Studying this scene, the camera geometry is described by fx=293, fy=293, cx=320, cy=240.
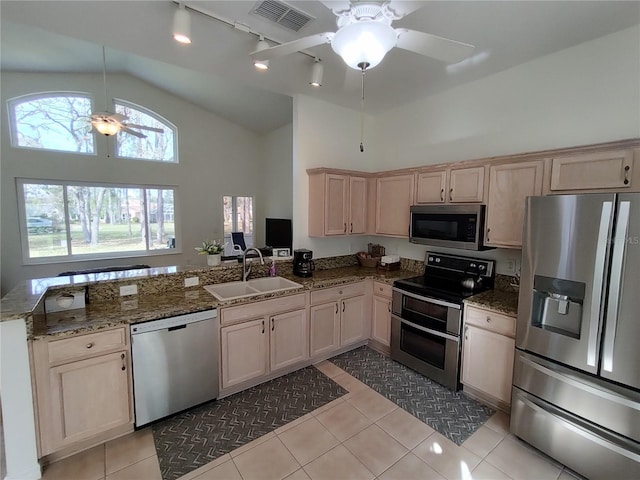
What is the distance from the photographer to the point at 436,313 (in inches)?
108

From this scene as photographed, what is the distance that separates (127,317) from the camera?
2045 millimetres

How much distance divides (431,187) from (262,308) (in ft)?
6.99

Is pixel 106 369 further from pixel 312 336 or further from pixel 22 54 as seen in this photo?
pixel 22 54

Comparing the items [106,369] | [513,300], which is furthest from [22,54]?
[513,300]

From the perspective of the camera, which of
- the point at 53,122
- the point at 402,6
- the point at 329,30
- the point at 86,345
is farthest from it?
the point at 53,122

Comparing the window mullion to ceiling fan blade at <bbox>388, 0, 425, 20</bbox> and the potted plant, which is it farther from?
ceiling fan blade at <bbox>388, 0, 425, 20</bbox>

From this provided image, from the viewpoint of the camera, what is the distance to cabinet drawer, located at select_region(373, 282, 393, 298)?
3.26 metres

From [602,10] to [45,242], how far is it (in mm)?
8073

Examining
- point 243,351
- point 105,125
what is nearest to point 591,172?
point 243,351

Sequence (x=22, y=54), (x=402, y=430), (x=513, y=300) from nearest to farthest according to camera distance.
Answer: (x=402, y=430)
(x=513, y=300)
(x=22, y=54)

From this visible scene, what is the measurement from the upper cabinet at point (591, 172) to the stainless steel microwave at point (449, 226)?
0.58 m

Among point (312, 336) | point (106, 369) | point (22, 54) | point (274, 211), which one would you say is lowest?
point (312, 336)

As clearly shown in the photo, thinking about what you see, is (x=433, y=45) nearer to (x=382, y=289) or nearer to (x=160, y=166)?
(x=382, y=289)

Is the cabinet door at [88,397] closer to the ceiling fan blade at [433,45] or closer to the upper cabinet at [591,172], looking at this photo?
the ceiling fan blade at [433,45]
